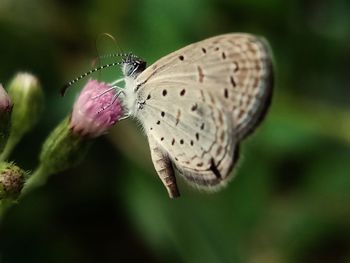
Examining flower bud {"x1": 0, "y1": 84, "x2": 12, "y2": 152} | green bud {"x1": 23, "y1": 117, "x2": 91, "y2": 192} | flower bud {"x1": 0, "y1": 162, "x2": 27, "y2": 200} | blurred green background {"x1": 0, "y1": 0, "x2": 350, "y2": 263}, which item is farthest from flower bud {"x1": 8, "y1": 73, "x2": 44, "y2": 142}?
blurred green background {"x1": 0, "y1": 0, "x2": 350, "y2": 263}

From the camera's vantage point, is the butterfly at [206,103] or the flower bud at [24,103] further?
the flower bud at [24,103]

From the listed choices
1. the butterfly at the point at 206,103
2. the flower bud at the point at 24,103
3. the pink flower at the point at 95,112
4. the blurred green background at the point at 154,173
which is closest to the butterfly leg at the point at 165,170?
the butterfly at the point at 206,103

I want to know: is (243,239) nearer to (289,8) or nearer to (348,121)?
(348,121)

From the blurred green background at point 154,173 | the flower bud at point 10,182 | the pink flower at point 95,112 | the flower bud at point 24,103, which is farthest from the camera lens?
the blurred green background at point 154,173

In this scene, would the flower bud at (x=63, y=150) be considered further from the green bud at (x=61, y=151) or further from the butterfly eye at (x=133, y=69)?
the butterfly eye at (x=133, y=69)

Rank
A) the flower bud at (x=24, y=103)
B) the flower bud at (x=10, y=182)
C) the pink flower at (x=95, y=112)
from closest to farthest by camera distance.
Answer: the flower bud at (x=10, y=182) < the pink flower at (x=95, y=112) < the flower bud at (x=24, y=103)

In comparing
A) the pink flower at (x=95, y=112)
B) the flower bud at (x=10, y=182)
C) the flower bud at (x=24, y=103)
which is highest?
the flower bud at (x=24, y=103)

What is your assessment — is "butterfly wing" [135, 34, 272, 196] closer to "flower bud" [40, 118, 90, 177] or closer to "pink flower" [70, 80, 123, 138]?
"pink flower" [70, 80, 123, 138]
